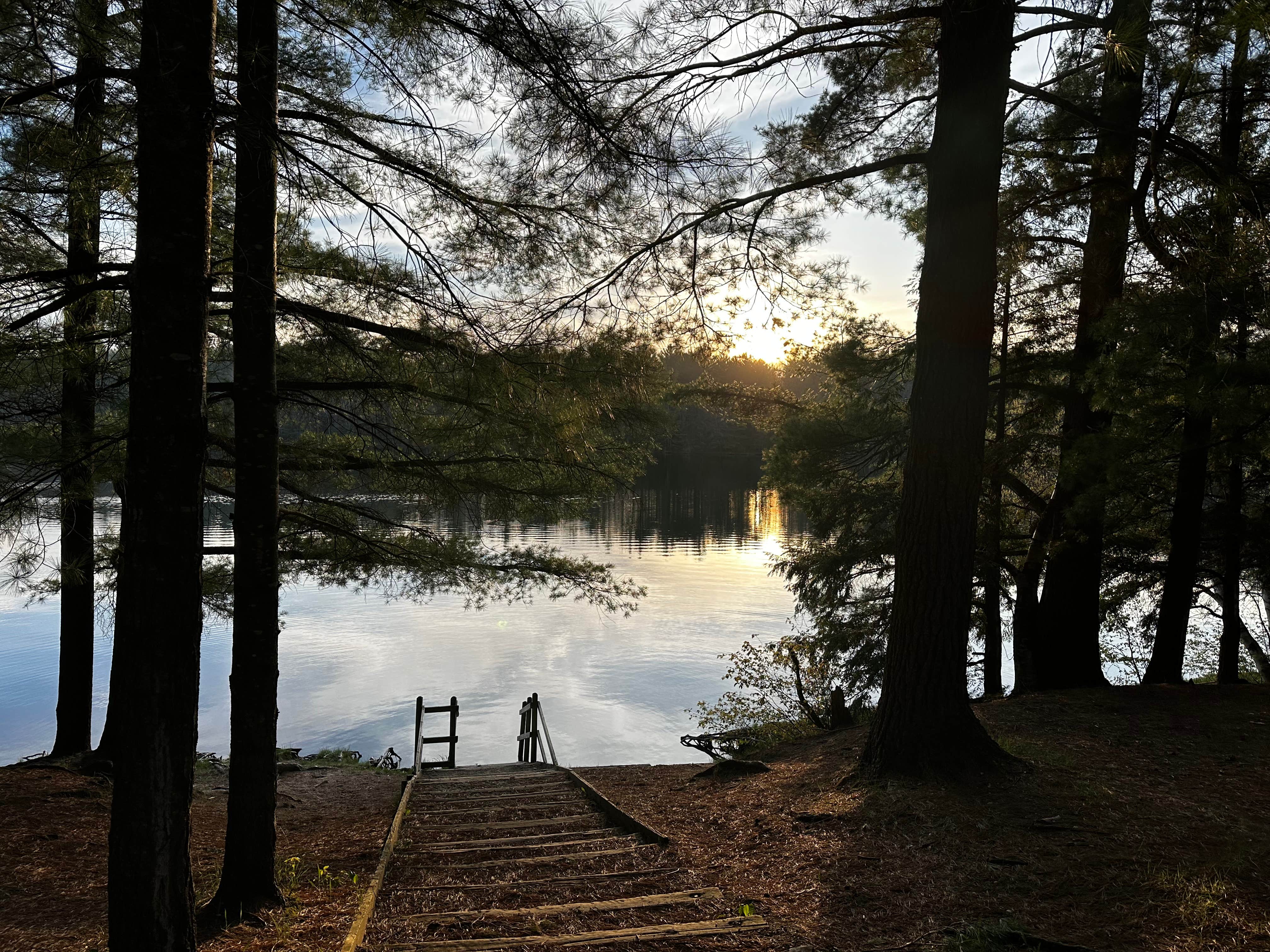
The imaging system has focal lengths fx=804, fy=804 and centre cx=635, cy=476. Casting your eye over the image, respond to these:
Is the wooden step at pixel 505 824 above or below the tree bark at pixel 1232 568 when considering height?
below

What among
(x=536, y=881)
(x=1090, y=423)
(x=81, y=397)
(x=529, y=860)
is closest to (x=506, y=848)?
(x=529, y=860)

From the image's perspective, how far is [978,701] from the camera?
9531 millimetres

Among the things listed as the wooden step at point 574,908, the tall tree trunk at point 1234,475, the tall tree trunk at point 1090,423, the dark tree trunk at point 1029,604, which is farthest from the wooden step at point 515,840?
the dark tree trunk at point 1029,604

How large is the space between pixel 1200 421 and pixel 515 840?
25.0ft

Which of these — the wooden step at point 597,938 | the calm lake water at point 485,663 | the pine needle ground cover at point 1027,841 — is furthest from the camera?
the calm lake water at point 485,663

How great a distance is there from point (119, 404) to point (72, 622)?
2429 mm

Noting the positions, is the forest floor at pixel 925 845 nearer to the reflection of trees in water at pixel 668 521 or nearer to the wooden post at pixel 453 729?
the wooden post at pixel 453 729

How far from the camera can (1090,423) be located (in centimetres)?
941

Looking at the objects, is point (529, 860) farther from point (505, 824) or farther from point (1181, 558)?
point (1181, 558)

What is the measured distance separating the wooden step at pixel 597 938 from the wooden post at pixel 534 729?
9524 mm

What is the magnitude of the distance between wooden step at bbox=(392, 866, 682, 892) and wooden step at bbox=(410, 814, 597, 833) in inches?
65.6

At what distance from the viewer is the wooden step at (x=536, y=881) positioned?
14.8 feet

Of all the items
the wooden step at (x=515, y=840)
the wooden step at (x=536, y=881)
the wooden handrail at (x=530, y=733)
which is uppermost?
the wooden step at (x=536, y=881)

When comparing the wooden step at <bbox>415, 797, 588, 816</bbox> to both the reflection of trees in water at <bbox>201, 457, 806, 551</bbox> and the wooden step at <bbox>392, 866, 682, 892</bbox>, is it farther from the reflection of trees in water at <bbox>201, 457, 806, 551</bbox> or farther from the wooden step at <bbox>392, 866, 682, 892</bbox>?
the reflection of trees in water at <bbox>201, 457, 806, 551</bbox>
